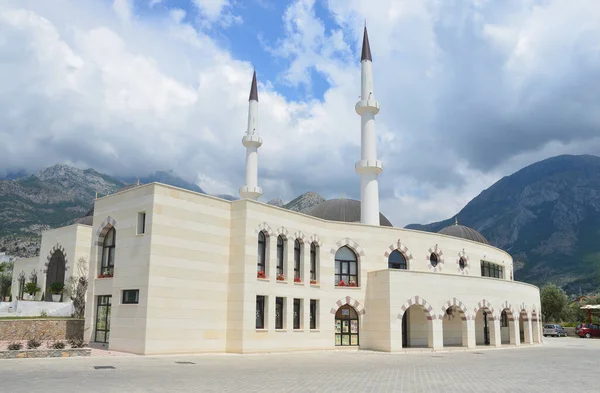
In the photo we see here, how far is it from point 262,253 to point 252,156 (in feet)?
57.6

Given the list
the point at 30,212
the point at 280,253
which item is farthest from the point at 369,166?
the point at 30,212

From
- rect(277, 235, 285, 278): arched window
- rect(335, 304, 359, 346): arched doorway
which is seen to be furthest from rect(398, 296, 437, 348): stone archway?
rect(277, 235, 285, 278): arched window

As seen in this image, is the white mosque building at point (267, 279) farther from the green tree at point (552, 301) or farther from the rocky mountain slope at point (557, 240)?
the rocky mountain slope at point (557, 240)

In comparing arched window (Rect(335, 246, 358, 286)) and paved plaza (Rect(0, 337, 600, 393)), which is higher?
arched window (Rect(335, 246, 358, 286))

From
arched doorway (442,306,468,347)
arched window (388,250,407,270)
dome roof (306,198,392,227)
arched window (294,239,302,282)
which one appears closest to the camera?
arched window (294,239,302,282)

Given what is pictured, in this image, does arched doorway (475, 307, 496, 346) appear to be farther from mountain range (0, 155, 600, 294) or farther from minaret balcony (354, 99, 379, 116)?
mountain range (0, 155, 600, 294)

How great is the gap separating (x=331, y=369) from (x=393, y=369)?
2.37m

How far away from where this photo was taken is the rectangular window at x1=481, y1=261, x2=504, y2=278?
136 ft

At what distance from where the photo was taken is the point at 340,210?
4106 cm

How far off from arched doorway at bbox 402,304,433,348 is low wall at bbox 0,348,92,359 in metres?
19.5

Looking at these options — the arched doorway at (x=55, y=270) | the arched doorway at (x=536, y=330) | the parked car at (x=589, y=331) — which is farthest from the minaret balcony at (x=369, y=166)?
the parked car at (x=589, y=331)

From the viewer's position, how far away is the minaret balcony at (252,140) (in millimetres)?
44656

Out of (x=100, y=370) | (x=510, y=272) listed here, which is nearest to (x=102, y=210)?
(x=100, y=370)

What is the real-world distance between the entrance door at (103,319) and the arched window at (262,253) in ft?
25.2
